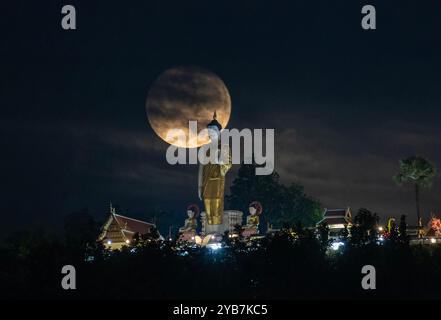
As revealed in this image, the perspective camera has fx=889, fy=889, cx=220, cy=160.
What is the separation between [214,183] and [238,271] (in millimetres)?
30306

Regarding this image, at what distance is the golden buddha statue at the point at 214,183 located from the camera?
84000mm

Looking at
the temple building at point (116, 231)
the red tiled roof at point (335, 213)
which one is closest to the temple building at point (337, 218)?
the red tiled roof at point (335, 213)

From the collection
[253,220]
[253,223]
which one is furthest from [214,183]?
[253,223]

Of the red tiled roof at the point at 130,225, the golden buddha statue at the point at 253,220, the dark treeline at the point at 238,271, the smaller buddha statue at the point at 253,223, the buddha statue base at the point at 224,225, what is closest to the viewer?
the dark treeline at the point at 238,271

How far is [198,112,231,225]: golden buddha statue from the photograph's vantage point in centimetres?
8400

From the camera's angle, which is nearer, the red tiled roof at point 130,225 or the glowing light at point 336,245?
the glowing light at point 336,245

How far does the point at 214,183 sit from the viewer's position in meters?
84.4

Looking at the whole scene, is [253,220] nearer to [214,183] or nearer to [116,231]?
[214,183]

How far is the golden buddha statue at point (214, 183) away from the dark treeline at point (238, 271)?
27.5 m

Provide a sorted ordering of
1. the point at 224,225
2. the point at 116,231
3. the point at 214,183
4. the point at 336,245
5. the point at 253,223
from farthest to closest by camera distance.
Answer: the point at 224,225 < the point at 214,183 < the point at 253,223 < the point at 116,231 < the point at 336,245

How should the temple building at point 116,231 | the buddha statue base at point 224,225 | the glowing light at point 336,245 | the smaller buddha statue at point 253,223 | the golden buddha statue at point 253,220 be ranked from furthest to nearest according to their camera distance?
the buddha statue base at point 224,225, the golden buddha statue at point 253,220, the smaller buddha statue at point 253,223, the temple building at point 116,231, the glowing light at point 336,245

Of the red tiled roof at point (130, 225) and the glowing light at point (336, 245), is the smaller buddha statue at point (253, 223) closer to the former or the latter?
the red tiled roof at point (130, 225)
